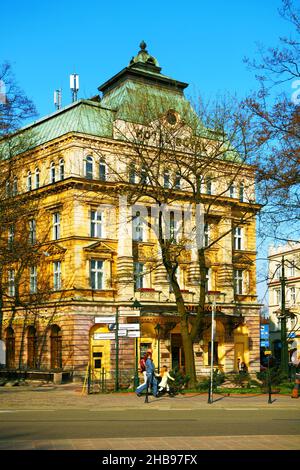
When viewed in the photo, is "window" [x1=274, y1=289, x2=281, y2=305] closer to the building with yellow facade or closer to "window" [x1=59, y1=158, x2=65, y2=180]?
the building with yellow facade

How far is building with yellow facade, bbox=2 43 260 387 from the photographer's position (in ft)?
156

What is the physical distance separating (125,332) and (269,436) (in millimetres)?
16987

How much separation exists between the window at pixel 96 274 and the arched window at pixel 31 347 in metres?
6.39

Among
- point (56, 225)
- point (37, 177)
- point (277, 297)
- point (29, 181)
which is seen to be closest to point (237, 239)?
point (56, 225)

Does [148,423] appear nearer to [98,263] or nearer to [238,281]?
[98,263]

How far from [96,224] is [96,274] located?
11.3ft

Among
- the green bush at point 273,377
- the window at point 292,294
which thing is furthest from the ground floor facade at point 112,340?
the window at point 292,294

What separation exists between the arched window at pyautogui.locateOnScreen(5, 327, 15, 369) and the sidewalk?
71.8 ft

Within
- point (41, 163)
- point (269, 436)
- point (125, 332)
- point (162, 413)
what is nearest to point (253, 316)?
point (41, 163)

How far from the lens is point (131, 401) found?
27562 millimetres

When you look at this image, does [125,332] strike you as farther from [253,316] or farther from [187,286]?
[253,316]

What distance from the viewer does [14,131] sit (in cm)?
3544

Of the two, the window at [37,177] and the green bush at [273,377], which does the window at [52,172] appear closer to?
the window at [37,177]

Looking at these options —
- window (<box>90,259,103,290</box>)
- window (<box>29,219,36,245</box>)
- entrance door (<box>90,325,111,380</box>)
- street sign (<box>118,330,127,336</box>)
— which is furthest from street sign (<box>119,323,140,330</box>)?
window (<box>29,219,36,245</box>)
